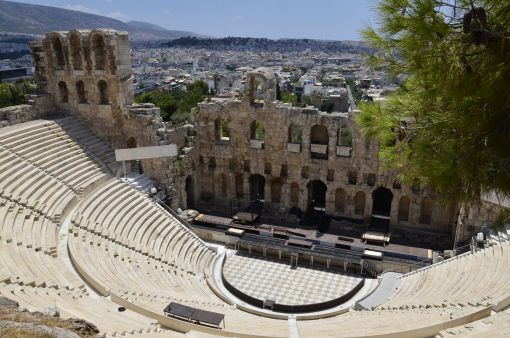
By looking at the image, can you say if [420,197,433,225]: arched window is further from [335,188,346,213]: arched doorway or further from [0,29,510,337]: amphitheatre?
[335,188,346,213]: arched doorway

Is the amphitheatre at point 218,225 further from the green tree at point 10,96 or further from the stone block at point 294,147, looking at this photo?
the green tree at point 10,96

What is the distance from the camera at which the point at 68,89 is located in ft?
89.7

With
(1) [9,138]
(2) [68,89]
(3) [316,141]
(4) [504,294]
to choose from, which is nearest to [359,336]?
(4) [504,294]

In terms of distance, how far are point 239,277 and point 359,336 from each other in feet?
32.5

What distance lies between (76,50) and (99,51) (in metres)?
1.58

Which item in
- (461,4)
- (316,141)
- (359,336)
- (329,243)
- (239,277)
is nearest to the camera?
(461,4)

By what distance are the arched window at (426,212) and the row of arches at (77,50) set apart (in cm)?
2163

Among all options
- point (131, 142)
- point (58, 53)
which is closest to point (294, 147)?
point (131, 142)

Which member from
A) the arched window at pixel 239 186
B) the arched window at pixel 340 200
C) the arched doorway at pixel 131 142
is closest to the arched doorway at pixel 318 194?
the arched window at pixel 340 200

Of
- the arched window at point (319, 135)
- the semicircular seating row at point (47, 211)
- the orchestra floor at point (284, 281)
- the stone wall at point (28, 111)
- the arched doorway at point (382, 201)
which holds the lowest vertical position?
the orchestra floor at point (284, 281)

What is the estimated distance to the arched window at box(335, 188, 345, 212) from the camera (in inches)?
1079

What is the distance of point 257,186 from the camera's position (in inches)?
1183

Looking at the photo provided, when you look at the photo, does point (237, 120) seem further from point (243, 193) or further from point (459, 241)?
point (459, 241)

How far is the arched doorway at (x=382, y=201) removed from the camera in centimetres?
2827
